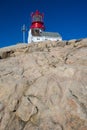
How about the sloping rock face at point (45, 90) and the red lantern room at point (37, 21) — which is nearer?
the sloping rock face at point (45, 90)

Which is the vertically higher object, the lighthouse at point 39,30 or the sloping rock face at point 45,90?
the lighthouse at point 39,30

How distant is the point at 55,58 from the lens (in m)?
14.0

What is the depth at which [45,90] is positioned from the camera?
36.5 feet

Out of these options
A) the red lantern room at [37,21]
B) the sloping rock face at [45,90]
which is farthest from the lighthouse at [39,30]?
the sloping rock face at [45,90]

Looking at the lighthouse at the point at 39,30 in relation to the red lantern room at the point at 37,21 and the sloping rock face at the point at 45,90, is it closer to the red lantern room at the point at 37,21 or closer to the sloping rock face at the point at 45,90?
the red lantern room at the point at 37,21

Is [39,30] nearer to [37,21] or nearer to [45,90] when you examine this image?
[37,21]

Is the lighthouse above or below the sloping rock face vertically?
above

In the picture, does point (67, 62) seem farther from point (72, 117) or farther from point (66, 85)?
point (72, 117)

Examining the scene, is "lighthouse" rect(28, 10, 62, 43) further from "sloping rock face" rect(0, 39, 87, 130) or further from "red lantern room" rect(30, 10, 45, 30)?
"sloping rock face" rect(0, 39, 87, 130)

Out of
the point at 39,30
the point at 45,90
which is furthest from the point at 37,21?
the point at 45,90

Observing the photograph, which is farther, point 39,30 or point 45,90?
point 39,30

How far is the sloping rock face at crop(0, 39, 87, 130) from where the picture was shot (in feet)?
32.2

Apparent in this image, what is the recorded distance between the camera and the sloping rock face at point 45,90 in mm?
9820

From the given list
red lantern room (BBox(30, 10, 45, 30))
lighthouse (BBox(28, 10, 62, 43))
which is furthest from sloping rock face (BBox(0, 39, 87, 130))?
red lantern room (BBox(30, 10, 45, 30))
